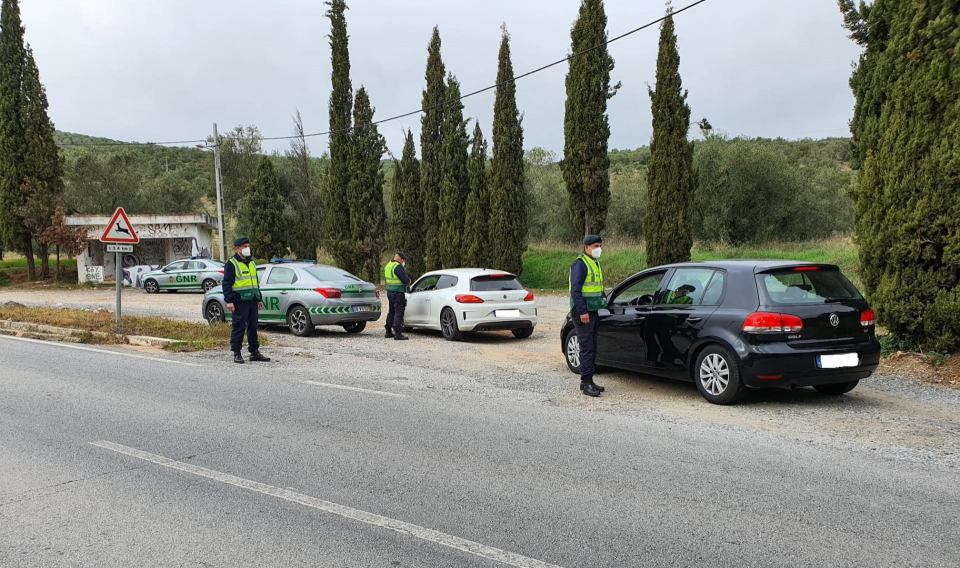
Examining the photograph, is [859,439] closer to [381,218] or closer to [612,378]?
[612,378]

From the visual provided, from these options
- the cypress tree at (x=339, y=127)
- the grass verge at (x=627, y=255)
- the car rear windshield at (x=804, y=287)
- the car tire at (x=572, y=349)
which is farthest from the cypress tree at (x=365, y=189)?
the car rear windshield at (x=804, y=287)

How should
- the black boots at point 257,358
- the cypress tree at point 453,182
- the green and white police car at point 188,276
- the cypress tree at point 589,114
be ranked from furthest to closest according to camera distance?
the cypress tree at point 453,182 → the green and white police car at point 188,276 → the cypress tree at point 589,114 → the black boots at point 257,358

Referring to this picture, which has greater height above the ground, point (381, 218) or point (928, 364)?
point (381, 218)

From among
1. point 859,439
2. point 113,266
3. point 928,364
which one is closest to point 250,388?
point 859,439

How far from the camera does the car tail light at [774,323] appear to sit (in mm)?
6957

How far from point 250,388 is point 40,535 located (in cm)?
446

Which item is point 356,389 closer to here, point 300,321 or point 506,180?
point 300,321

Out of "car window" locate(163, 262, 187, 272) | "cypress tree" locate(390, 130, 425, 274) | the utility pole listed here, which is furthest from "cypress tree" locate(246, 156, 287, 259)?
"cypress tree" locate(390, 130, 425, 274)

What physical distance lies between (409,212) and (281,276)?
57.2 feet

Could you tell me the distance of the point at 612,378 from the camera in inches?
358

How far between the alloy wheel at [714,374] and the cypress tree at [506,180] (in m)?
20.5

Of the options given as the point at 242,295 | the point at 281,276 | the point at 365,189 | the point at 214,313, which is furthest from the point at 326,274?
the point at 365,189

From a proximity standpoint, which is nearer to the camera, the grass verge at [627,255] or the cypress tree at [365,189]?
the grass verge at [627,255]

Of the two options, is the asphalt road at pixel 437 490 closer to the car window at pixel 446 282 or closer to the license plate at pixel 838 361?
the license plate at pixel 838 361
